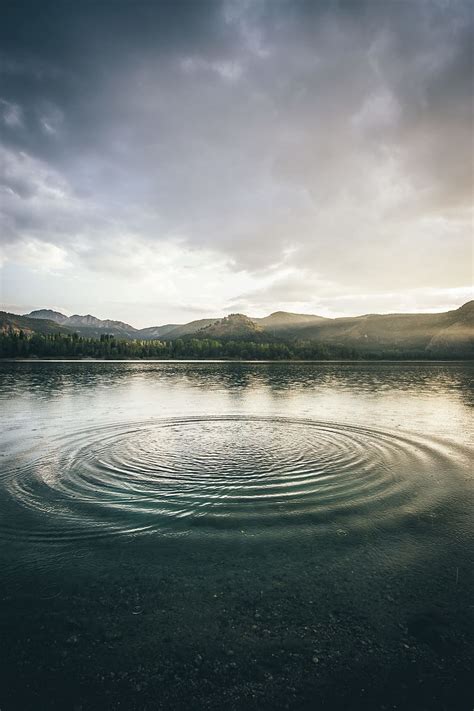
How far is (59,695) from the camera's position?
590 cm

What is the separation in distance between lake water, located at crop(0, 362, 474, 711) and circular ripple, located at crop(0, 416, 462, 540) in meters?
0.10

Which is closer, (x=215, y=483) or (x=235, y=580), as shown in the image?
(x=235, y=580)

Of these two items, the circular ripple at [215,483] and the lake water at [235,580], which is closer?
the lake water at [235,580]

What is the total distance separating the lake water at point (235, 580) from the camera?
614 centimetres

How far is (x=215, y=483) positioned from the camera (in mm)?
15406

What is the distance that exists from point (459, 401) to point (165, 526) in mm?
46332

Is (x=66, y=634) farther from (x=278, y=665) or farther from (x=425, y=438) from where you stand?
(x=425, y=438)

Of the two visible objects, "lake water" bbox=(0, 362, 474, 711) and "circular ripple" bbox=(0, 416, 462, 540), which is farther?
"circular ripple" bbox=(0, 416, 462, 540)

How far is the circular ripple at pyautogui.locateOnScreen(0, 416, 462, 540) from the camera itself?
12.0 m

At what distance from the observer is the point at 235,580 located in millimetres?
8836

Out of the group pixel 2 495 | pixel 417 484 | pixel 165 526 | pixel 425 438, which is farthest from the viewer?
pixel 425 438

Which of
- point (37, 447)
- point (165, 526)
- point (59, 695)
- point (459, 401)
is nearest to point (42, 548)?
point (165, 526)

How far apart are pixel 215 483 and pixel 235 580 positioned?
261 inches

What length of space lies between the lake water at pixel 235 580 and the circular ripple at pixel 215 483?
0.10 meters
